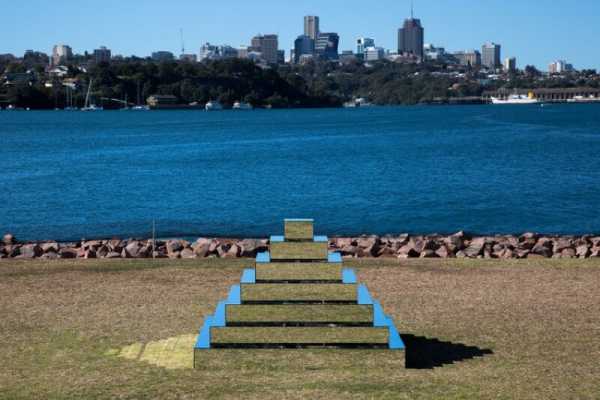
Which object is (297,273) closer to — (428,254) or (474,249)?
(428,254)

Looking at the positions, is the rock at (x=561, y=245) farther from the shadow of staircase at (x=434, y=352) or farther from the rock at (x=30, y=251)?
the rock at (x=30, y=251)

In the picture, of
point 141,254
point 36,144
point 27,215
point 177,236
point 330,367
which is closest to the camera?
point 330,367

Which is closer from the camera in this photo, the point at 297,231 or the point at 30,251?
the point at 297,231

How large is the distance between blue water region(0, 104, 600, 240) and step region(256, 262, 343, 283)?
2245 cm

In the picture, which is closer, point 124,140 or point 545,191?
point 545,191

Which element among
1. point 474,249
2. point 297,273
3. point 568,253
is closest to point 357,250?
point 474,249

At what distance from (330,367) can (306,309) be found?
0.84 metres

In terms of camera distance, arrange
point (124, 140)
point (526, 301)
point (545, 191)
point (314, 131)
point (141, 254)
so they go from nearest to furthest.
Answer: point (526, 301) → point (141, 254) → point (545, 191) → point (124, 140) → point (314, 131)

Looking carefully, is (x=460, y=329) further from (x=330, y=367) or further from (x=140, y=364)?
(x=140, y=364)

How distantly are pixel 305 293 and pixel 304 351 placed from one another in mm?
786

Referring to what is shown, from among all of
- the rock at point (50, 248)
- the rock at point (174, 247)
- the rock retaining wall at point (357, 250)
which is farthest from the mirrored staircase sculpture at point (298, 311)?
the rock at point (50, 248)

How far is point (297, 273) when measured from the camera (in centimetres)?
1335

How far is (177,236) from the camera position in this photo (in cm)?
3519

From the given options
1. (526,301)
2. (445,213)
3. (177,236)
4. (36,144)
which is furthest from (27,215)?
(36,144)
